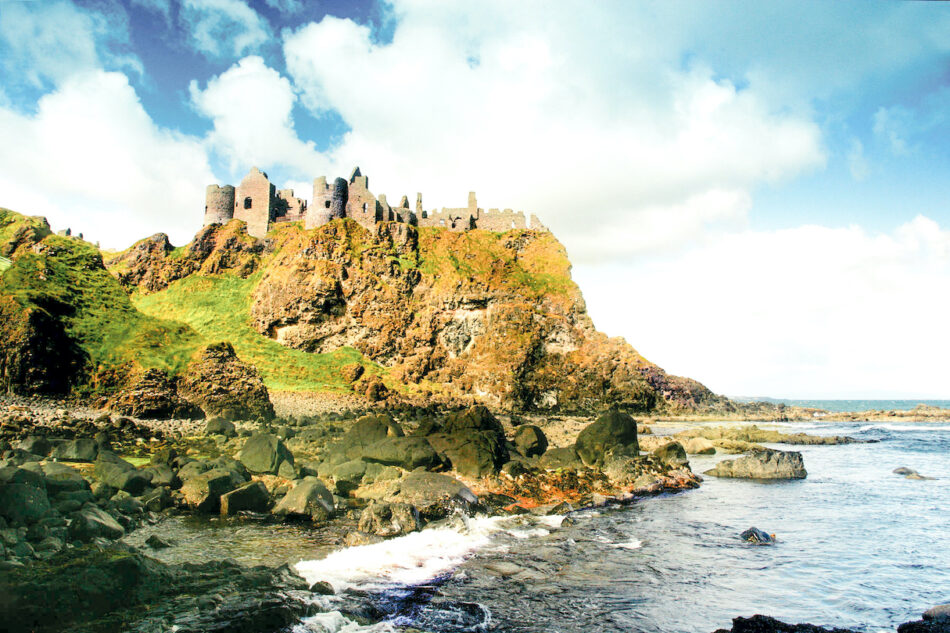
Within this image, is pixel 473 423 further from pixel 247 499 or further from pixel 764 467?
pixel 764 467

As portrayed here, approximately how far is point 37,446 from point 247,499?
8654mm

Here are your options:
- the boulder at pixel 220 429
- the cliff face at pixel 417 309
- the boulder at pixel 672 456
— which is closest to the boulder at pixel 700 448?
the boulder at pixel 672 456

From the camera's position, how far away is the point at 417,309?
61.5m

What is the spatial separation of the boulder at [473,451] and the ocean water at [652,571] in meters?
4.74

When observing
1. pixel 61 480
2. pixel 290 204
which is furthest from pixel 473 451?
pixel 290 204

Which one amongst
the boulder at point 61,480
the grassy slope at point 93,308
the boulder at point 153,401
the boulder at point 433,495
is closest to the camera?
the boulder at point 61,480

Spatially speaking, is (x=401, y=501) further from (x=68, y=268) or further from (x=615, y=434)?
(x=68, y=268)

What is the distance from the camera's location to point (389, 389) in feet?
173

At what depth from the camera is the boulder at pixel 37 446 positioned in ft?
54.3

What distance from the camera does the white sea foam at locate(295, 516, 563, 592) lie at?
33.5ft

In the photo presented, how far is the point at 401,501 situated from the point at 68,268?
31704 millimetres

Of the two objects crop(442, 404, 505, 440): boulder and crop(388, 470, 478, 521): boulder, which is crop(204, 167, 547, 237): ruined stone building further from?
crop(388, 470, 478, 521): boulder

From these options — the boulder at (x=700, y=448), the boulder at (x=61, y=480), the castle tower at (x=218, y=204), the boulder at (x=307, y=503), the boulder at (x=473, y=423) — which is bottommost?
the boulder at (x=700, y=448)

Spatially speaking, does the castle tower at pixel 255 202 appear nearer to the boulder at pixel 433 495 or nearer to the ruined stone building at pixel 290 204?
the ruined stone building at pixel 290 204
